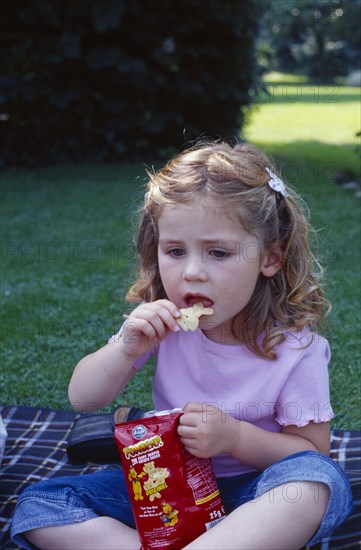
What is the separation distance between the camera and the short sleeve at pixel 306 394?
5.86 ft

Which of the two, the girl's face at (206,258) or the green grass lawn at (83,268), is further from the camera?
the green grass lawn at (83,268)

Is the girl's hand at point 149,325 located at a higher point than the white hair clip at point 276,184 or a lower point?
lower

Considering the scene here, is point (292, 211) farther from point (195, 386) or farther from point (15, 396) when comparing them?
point (15, 396)

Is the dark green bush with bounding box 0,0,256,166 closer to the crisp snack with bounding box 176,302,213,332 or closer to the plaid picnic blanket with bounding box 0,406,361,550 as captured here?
the plaid picnic blanket with bounding box 0,406,361,550

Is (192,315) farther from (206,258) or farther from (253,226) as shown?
(253,226)

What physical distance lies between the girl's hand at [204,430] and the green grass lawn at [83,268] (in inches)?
37.4

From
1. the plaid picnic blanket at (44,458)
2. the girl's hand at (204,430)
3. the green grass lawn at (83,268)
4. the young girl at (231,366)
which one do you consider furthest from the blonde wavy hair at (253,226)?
the green grass lawn at (83,268)

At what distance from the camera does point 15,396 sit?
2.75 m

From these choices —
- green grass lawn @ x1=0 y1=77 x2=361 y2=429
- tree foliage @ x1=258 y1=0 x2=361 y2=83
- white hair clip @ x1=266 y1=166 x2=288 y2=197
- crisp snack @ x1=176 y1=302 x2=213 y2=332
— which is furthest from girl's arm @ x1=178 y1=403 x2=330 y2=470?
tree foliage @ x1=258 y1=0 x2=361 y2=83

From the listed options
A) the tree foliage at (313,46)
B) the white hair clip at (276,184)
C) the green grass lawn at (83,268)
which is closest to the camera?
the white hair clip at (276,184)

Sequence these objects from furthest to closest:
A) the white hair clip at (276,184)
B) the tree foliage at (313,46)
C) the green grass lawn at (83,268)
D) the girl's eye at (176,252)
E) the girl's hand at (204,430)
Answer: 1. the tree foliage at (313,46)
2. the green grass lawn at (83,268)
3. the white hair clip at (276,184)
4. the girl's eye at (176,252)
5. the girl's hand at (204,430)

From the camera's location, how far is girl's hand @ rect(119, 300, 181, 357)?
1.73m

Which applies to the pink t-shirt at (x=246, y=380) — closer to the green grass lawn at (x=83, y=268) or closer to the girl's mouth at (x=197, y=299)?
the girl's mouth at (x=197, y=299)

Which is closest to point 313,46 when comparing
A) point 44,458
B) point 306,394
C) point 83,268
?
point 83,268
